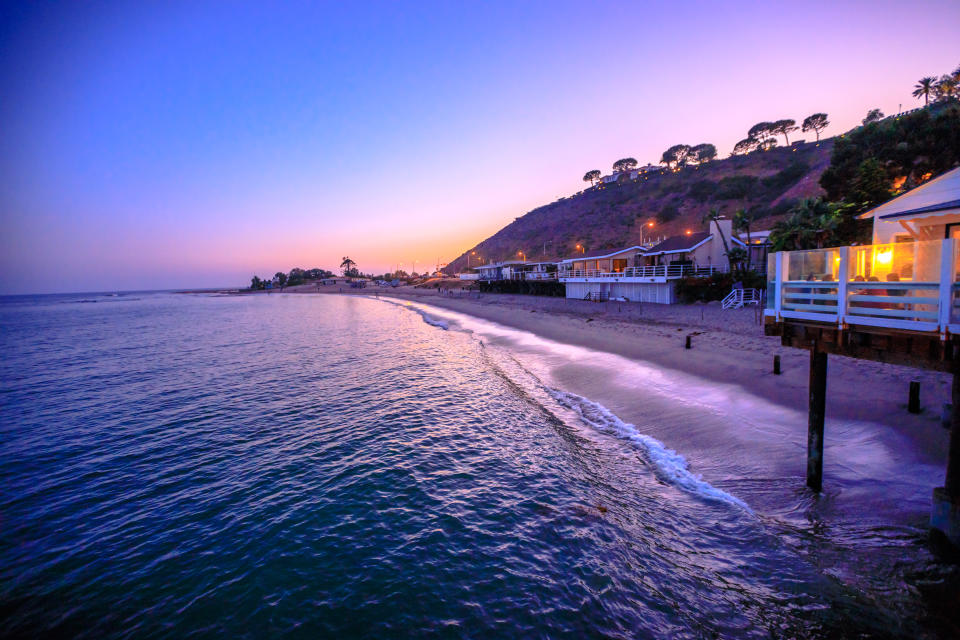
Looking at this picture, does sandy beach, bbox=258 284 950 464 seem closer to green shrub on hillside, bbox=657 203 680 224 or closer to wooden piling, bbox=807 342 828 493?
wooden piling, bbox=807 342 828 493

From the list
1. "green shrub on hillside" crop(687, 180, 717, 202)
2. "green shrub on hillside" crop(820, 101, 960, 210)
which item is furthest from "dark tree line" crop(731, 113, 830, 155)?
"green shrub on hillside" crop(820, 101, 960, 210)

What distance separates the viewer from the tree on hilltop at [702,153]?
490 ft

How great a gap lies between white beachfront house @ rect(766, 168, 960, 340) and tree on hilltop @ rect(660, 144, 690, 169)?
7004 inches

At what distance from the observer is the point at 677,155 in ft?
529

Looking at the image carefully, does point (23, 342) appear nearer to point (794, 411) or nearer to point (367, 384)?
point (367, 384)

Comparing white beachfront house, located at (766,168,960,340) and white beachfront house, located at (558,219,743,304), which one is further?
white beachfront house, located at (558,219,743,304)

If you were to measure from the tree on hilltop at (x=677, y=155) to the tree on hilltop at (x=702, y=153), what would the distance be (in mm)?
2050

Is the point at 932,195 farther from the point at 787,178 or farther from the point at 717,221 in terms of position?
the point at 787,178

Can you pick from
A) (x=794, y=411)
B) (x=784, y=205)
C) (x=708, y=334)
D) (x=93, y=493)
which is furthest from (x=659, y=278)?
(x=784, y=205)

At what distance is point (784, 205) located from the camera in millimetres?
81312

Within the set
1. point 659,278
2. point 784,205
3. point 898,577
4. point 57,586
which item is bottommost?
point 57,586

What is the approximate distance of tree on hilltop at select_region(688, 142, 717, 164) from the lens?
14925cm

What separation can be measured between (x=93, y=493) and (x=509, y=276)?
7955cm

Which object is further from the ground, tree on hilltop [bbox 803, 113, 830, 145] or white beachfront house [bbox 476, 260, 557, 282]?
tree on hilltop [bbox 803, 113, 830, 145]
